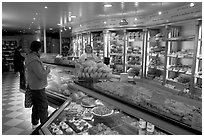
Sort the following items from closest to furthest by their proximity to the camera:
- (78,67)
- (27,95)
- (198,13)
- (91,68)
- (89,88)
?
1. (89,88)
2. (91,68)
3. (78,67)
4. (27,95)
5. (198,13)

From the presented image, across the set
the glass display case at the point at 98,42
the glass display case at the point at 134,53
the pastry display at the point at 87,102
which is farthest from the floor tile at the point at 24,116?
the glass display case at the point at 98,42

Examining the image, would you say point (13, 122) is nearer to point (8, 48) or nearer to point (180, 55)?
point (180, 55)

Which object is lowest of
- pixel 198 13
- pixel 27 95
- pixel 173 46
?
pixel 27 95

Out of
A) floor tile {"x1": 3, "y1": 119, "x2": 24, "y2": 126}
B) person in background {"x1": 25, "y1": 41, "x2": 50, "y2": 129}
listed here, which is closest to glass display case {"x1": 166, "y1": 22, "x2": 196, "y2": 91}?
person in background {"x1": 25, "y1": 41, "x2": 50, "y2": 129}

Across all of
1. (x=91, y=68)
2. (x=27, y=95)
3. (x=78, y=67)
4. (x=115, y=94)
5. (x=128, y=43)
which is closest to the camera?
(x=115, y=94)

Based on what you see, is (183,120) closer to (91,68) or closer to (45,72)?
(91,68)

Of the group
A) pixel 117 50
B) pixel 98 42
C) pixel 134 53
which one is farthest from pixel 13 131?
pixel 98 42

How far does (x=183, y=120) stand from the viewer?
124cm

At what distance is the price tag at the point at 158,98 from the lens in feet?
5.00

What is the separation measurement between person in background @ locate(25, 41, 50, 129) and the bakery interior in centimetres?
30

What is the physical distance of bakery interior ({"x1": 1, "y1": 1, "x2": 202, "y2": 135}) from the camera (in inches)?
60.9

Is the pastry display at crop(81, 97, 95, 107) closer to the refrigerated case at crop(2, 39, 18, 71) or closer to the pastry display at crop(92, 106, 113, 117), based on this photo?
the pastry display at crop(92, 106, 113, 117)

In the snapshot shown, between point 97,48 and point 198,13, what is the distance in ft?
15.9

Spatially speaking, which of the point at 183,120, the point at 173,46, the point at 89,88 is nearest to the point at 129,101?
the point at 183,120
